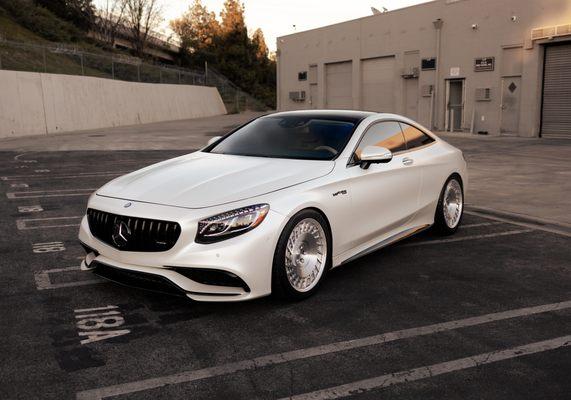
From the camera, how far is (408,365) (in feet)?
11.7

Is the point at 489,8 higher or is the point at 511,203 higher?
the point at 489,8

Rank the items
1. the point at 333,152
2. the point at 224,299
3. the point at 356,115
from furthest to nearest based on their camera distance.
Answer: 1. the point at 356,115
2. the point at 333,152
3. the point at 224,299

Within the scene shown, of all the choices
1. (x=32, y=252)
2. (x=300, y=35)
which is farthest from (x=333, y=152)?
(x=300, y=35)

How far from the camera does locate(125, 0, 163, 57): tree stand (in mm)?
61969

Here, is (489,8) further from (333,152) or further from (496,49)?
(333,152)

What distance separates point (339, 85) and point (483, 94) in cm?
1200

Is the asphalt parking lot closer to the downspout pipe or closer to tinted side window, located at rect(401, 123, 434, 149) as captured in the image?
tinted side window, located at rect(401, 123, 434, 149)

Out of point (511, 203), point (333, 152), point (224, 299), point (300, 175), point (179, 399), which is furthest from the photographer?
point (511, 203)

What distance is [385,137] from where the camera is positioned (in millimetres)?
5918

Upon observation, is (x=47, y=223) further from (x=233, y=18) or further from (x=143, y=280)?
(x=233, y=18)

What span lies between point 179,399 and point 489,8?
1057 inches

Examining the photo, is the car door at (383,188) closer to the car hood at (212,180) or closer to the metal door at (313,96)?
the car hood at (212,180)

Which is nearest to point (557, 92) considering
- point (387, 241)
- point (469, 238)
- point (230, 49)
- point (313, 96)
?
point (313, 96)

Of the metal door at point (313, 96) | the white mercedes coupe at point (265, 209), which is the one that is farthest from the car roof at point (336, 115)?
the metal door at point (313, 96)
